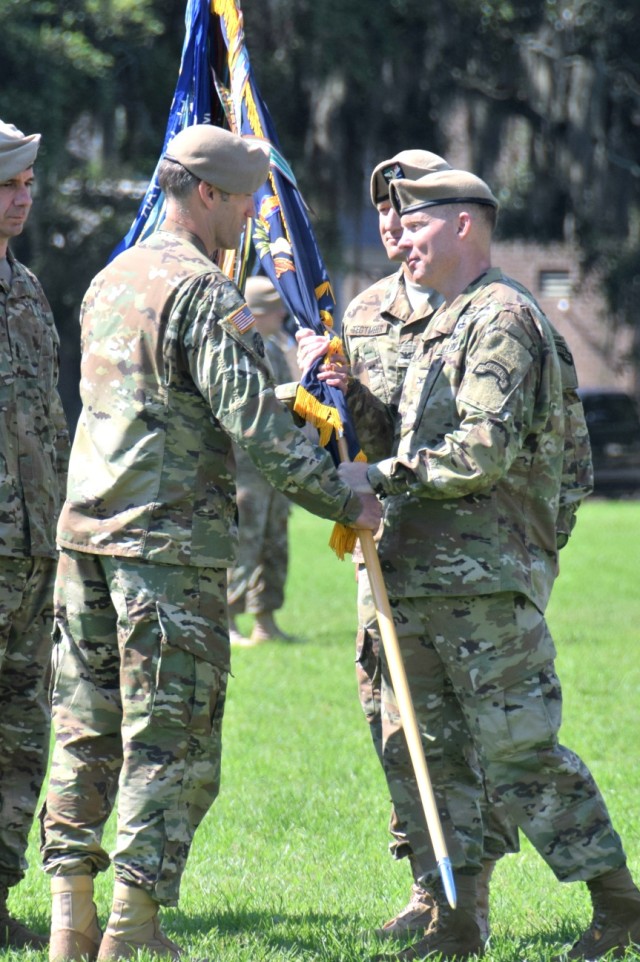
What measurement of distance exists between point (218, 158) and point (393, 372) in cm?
115

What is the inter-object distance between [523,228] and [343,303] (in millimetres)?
9015

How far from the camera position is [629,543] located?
61.0 ft

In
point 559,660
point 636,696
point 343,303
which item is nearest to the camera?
point 636,696

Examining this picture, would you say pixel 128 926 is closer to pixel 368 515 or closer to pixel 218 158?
pixel 368 515

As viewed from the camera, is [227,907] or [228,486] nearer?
[228,486]

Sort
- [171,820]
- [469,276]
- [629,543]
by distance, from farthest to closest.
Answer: [629,543] → [469,276] → [171,820]

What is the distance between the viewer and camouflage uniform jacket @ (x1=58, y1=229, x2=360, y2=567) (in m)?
4.15

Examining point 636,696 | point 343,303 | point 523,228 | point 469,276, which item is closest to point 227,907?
point 469,276

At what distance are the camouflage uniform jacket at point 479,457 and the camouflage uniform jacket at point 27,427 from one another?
1.13 meters

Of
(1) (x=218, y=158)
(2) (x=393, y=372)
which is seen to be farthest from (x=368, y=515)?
(1) (x=218, y=158)

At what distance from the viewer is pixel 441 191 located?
448 centimetres

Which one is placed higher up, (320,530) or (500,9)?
(500,9)

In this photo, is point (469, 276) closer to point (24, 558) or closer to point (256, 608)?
point (24, 558)

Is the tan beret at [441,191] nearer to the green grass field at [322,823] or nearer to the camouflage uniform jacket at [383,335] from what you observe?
the camouflage uniform jacket at [383,335]
